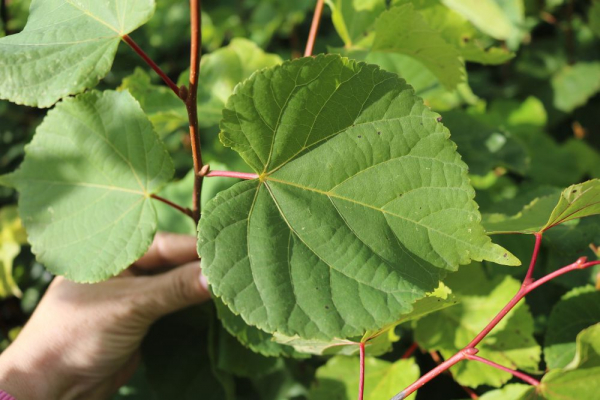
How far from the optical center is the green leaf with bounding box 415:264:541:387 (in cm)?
103

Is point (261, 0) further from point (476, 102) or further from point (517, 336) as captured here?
point (517, 336)

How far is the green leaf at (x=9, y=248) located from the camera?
159 cm

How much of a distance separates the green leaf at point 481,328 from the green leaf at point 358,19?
0.57 m

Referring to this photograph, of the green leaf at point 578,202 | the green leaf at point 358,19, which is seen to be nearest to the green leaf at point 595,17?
the green leaf at point 358,19

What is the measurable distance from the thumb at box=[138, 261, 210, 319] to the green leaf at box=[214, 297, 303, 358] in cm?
14

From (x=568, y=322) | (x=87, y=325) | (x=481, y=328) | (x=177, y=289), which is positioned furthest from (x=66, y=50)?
(x=568, y=322)

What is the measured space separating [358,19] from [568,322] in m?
0.77

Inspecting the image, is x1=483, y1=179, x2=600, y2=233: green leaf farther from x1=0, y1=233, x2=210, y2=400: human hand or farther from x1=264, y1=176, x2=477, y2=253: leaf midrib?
x1=0, y1=233, x2=210, y2=400: human hand

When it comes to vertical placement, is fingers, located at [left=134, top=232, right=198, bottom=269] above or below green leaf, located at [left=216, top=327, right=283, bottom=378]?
above

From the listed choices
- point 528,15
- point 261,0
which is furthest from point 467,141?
point 261,0

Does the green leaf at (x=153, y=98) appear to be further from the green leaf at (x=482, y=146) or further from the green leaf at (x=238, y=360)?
the green leaf at (x=482, y=146)

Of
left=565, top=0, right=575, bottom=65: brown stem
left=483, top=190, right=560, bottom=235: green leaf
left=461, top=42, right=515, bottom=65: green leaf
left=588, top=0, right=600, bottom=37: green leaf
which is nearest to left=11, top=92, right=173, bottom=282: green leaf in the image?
left=483, top=190, right=560, bottom=235: green leaf

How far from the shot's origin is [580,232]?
1.04 meters

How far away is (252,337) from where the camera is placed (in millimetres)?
1089
